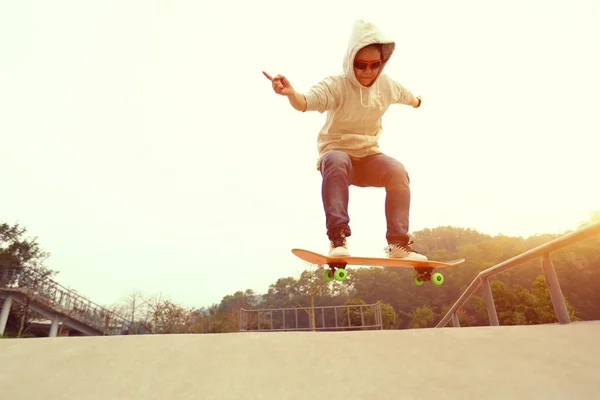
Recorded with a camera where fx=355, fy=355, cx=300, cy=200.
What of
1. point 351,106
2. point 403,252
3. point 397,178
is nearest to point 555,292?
point 403,252

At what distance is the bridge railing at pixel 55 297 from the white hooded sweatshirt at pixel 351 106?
18797mm

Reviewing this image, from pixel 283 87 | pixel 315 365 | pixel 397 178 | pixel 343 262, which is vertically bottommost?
pixel 315 365

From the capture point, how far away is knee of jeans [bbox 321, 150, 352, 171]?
9.17 feet

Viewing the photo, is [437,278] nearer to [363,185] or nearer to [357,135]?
[363,185]

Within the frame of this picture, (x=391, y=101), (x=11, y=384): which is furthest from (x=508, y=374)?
(x=391, y=101)

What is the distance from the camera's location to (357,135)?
119 inches

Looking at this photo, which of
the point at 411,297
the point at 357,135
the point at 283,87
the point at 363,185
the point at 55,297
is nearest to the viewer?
the point at 283,87

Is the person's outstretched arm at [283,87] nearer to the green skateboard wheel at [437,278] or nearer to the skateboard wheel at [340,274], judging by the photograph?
the skateboard wheel at [340,274]

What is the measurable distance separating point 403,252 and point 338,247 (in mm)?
549

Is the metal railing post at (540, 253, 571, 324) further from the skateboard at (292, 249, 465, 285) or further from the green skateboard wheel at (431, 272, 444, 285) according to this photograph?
the green skateboard wheel at (431, 272, 444, 285)

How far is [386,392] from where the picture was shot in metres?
1.19

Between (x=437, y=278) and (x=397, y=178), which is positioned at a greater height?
(x=397, y=178)

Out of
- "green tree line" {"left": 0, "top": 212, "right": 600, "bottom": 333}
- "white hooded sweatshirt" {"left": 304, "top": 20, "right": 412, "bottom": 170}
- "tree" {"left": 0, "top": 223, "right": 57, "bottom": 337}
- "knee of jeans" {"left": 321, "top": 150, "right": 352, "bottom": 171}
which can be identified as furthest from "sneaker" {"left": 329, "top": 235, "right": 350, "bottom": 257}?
"tree" {"left": 0, "top": 223, "right": 57, "bottom": 337}

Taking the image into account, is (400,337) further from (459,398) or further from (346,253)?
(346,253)
